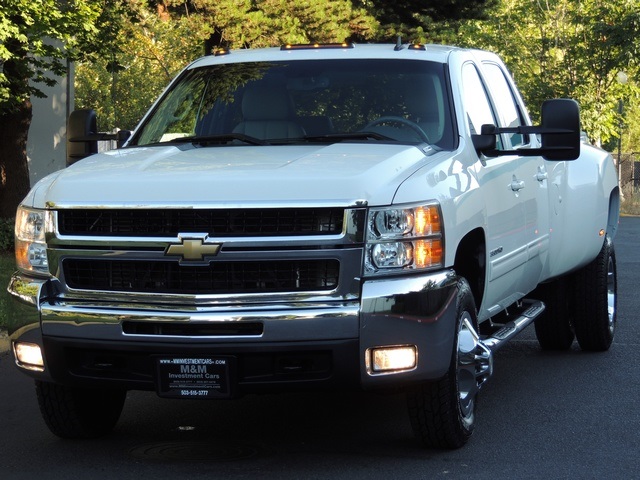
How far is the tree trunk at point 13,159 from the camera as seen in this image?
2252 centimetres

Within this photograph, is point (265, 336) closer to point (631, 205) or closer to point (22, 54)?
point (22, 54)

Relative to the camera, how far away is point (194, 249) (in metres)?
Answer: 6.00

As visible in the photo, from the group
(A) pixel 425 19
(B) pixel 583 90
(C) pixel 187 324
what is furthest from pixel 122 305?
(B) pixel 583 90

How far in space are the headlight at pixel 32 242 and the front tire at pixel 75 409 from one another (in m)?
0.67

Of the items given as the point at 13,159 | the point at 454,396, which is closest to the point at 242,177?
the point at 454,396

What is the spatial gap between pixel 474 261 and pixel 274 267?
1.49 metres

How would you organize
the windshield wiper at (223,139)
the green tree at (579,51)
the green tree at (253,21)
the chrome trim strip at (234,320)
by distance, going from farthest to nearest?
the green tree at (579,51) < the green tree at (253,21) < the windshield wiper at (223,139) < the chrome trim strip at (234,320)

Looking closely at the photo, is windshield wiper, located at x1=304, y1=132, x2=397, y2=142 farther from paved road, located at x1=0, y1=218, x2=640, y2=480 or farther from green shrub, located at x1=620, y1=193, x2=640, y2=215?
green shrub, located at x1=620, y1=193, x2=640, y2=215


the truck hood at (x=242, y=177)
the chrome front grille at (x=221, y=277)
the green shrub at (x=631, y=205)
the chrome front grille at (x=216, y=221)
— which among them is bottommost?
the green shrub at (x=631, y=205)

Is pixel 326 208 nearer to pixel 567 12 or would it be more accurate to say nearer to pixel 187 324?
pixel 187 324

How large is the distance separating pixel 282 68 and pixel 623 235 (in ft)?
62.8

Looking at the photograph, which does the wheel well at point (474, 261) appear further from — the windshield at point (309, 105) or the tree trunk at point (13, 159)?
the tree trunk at point (13, 159)

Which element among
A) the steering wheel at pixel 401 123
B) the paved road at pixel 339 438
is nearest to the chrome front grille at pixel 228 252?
the paved road at pixel 339 438

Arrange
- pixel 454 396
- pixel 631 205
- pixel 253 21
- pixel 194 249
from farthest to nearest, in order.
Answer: pixel 631 205 → pixel 253 21 → pixel 454 396 → pixel 194 249
